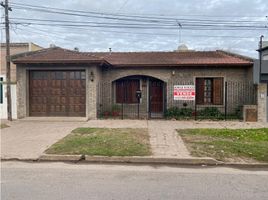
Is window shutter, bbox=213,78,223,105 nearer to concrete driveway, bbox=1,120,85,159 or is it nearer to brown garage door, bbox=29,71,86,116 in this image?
brown garage door, bbox=29,71,86,116

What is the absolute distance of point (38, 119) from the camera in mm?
15438

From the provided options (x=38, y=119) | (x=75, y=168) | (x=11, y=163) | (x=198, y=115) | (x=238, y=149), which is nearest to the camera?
(x=75, y=168)

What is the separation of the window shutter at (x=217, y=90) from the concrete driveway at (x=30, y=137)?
332 inches

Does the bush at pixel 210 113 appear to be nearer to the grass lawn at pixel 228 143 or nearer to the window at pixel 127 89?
the window at pixel 127 89

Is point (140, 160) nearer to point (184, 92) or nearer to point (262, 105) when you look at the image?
point (184, 92)

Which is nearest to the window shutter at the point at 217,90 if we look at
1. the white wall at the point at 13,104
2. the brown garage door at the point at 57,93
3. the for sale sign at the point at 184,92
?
the for sale sign at the point at 184,92

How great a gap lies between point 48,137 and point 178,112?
8.76 meters

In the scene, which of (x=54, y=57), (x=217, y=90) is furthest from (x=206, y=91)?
(x=54, y=57)

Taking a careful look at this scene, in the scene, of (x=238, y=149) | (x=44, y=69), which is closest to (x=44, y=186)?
(x=238, y=149)

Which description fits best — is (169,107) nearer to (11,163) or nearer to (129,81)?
(129,81)

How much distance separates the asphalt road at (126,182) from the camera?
16.9 feet

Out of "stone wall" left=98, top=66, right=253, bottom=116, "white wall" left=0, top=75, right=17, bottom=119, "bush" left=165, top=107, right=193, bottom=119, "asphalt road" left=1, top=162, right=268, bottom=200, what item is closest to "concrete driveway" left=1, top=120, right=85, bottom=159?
"asphalt road" left=1, top=162, right=268, bottom=200

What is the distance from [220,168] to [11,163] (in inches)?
201

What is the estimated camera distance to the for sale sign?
16.4m
